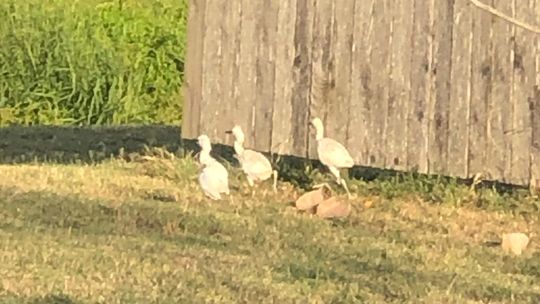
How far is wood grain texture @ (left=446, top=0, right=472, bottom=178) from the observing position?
8102 millimetres

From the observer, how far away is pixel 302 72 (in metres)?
8.84

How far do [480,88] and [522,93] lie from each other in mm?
255

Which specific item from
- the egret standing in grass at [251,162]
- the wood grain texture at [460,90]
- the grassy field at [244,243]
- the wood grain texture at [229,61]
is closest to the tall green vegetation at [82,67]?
the grassy field at [244,243]

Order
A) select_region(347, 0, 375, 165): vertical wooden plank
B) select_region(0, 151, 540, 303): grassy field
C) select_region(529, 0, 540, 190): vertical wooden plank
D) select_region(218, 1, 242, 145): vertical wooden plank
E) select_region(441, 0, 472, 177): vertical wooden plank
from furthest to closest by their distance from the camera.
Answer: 1. select_region(218, 1, 242, 145): vertical wooden plank
2. select_region(347, 0, 375, 165): vertical wooden plank
3. select_region(441, 0, 472, 177): vertical wooden plank
4. select_region(529, 0, 540, 190): vertical wooden plank
5. select_region(0, 151, 540, 303): grassy field

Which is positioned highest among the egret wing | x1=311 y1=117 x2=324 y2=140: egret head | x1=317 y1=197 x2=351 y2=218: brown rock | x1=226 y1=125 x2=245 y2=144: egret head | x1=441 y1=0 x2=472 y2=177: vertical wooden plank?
x1=441 y1=0 x2=472 y2=177: vertical wooden plank

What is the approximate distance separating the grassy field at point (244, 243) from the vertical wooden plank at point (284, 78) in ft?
1.10

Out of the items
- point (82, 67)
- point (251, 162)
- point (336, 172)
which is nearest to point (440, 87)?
point (336, 172)

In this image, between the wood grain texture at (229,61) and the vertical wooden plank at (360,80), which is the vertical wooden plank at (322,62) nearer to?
the vertical wooden plank at (360,80)

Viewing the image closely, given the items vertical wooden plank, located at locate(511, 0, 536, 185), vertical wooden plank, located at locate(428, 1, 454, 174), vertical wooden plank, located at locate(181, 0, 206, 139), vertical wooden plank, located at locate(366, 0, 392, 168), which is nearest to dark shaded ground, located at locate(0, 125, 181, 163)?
vertical wooden plank, located at locate(181, 0, 206, 139)

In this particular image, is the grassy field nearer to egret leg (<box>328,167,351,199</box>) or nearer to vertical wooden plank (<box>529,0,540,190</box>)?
egret leg (<box>328,167,351,199</box>)

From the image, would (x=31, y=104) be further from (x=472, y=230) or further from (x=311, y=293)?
(x=311, y=293)

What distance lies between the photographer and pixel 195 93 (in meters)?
9.27

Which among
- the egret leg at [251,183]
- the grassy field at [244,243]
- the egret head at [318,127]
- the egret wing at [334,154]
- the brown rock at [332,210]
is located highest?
the egret head at [318,127]

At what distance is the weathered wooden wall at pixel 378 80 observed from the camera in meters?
7.96
